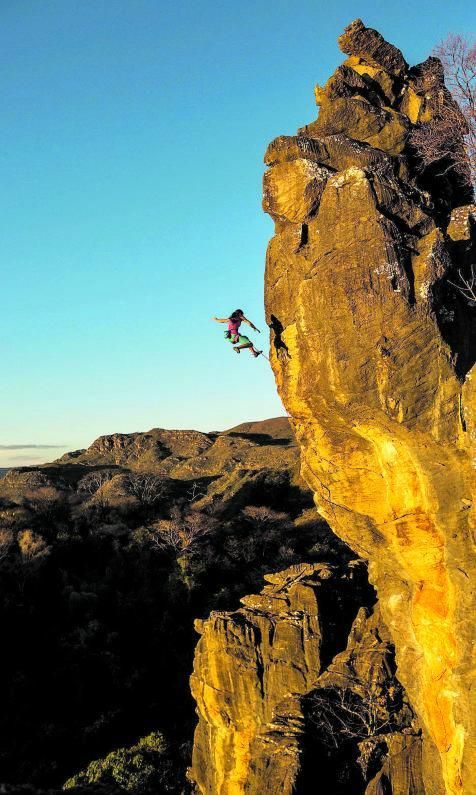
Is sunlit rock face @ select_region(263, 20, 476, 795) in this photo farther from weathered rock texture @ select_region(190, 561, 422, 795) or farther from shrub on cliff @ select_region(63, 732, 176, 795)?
shrub on cliff @ select_region(63, 732, 176, 795)

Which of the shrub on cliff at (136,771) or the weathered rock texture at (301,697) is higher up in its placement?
the weathered rock texture at (301,697)

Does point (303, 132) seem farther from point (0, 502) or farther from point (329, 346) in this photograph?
point (0, 502)

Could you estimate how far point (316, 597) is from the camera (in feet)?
62.4

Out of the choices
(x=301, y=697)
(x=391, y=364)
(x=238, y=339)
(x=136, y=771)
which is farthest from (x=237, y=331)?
(x=136, y=771)

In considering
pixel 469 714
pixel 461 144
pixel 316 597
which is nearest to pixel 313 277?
pixel 461 144

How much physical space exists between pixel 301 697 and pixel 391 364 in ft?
34.2

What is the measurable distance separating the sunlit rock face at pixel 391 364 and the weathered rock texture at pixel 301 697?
1.55m

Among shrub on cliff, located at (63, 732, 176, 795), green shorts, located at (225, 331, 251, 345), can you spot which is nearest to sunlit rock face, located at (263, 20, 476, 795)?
green shorts, located at (225, 331, 251, 345)

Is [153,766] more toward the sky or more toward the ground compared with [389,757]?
more toward the ground

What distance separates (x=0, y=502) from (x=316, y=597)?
50676mm

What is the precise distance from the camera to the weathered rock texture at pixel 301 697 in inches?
559

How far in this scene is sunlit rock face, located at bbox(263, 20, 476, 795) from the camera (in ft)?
37.9

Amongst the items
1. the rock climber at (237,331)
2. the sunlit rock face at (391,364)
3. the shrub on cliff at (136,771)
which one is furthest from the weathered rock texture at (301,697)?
the rock climber at (237,331)

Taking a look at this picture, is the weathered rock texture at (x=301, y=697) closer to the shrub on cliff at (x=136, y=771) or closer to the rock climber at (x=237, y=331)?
the shrub on cliff at (x=136, y=771)
